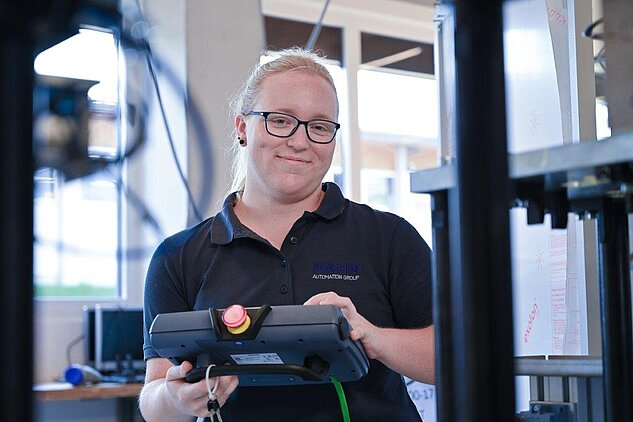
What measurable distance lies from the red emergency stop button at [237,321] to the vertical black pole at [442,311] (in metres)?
0.35

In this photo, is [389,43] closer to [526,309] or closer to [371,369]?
[526,309]

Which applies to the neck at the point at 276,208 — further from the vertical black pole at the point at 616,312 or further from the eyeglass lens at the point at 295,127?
the vertical black pole at the point at 616,312

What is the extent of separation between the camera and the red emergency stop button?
45.9 inches

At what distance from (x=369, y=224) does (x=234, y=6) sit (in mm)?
2634

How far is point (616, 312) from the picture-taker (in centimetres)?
135

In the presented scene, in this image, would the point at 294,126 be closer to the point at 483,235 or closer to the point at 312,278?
the point at 312,278

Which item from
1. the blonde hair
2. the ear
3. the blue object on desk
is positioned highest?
the blonde hair

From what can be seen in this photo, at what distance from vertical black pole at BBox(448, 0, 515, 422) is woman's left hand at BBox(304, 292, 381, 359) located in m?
0.86

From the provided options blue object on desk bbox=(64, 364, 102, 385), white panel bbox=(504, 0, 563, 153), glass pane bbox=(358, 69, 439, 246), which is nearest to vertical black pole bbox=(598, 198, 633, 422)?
white panel bbox=(504, 0, 563, 153)

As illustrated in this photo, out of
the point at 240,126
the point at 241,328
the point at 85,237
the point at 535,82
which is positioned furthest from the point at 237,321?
the point at 85,237

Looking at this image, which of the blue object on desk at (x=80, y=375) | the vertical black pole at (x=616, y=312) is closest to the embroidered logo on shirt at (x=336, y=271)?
the vertical black pole at (x=616, y=312)

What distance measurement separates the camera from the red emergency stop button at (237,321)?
117cm

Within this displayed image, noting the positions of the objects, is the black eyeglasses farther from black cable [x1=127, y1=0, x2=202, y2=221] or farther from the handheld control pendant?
black cable [x1=127, y1=0, x2=202, y2=221]
